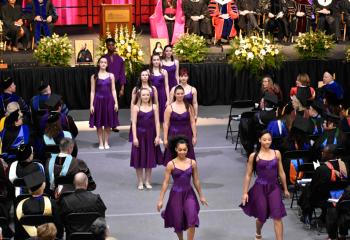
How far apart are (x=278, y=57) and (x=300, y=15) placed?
369cm

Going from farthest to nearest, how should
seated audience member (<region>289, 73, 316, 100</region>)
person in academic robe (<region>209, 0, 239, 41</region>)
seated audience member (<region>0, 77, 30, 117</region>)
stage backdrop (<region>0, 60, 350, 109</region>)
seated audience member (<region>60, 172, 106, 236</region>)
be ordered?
person in academic robe (<region>209, 0, 239, 41</region>) < stage backdrop (<region>0, 60, 350, 109</region>) < seated audience member (<region>289, 73, 316, 100</region>) < seated audience member (<region>0, 77, 30, 117</region>) < seated audience member (<region>60, 172, 106, 236</region>)

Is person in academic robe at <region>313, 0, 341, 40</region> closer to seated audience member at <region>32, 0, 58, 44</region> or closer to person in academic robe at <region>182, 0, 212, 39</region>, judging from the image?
person in academic robe at <region>182, 0, 212, 39</region>

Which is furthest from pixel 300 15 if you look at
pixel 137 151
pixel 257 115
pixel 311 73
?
pixel 137 151

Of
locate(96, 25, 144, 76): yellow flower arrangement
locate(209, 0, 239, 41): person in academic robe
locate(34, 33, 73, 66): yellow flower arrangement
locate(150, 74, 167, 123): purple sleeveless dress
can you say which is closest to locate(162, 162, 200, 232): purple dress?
locate(150, 74, 167, 123): purple sleeveless dress

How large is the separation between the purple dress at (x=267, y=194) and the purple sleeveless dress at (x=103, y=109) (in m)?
5.47

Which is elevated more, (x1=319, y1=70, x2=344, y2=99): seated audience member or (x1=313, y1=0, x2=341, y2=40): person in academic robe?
(x1=313, y1=0, x2=341, y2=40): person in academic robe

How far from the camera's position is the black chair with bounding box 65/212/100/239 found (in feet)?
35.1

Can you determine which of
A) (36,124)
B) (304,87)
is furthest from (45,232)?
(304,87)

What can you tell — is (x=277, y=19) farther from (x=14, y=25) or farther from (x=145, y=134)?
(x=145, y=134)

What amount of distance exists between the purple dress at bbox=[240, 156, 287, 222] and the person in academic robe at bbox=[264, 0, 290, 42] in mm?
11492

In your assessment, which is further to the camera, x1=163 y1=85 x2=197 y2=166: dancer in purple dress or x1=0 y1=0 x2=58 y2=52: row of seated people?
x1=0 y1=0 x2=58 y2=52: row of seated people

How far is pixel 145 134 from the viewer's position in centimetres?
1466

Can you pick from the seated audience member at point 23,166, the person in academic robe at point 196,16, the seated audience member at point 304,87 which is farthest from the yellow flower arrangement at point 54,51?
the seated audience member at point 23,166

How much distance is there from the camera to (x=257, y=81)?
20125mm
